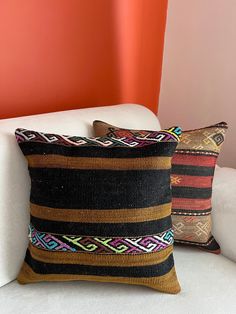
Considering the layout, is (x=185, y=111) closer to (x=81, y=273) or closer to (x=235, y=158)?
(x=235, y=158)

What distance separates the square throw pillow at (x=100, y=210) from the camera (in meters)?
0.91

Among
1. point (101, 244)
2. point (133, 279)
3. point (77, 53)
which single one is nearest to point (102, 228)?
point (101, 244)

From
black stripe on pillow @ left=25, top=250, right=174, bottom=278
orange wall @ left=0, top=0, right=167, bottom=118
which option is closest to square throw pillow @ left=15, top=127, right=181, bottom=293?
black stripe on pillow @ left=25, top=250, right=174, bottom=278

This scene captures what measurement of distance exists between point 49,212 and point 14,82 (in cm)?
57

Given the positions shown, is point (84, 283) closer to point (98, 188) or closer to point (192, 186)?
point (98, 188)

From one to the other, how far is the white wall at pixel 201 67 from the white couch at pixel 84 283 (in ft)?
2.01

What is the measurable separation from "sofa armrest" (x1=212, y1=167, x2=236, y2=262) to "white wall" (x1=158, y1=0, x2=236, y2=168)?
0.51m

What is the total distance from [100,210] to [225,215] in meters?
0.45

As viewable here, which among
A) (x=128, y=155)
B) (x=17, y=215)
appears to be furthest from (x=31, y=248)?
(x=128, y=155)

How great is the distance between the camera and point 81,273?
95cm

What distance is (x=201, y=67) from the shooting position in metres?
1.74

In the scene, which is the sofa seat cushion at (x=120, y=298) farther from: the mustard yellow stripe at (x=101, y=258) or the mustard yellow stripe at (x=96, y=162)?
the mustard yellow stripe at (x=96, y=162)

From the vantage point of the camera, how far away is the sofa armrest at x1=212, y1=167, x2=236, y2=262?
114 centimetres

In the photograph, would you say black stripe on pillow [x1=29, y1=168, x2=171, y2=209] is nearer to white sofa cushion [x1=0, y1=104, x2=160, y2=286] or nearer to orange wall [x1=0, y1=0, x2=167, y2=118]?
white sofa cushion [x1=0, y1=104, x2=160, y2=286]
